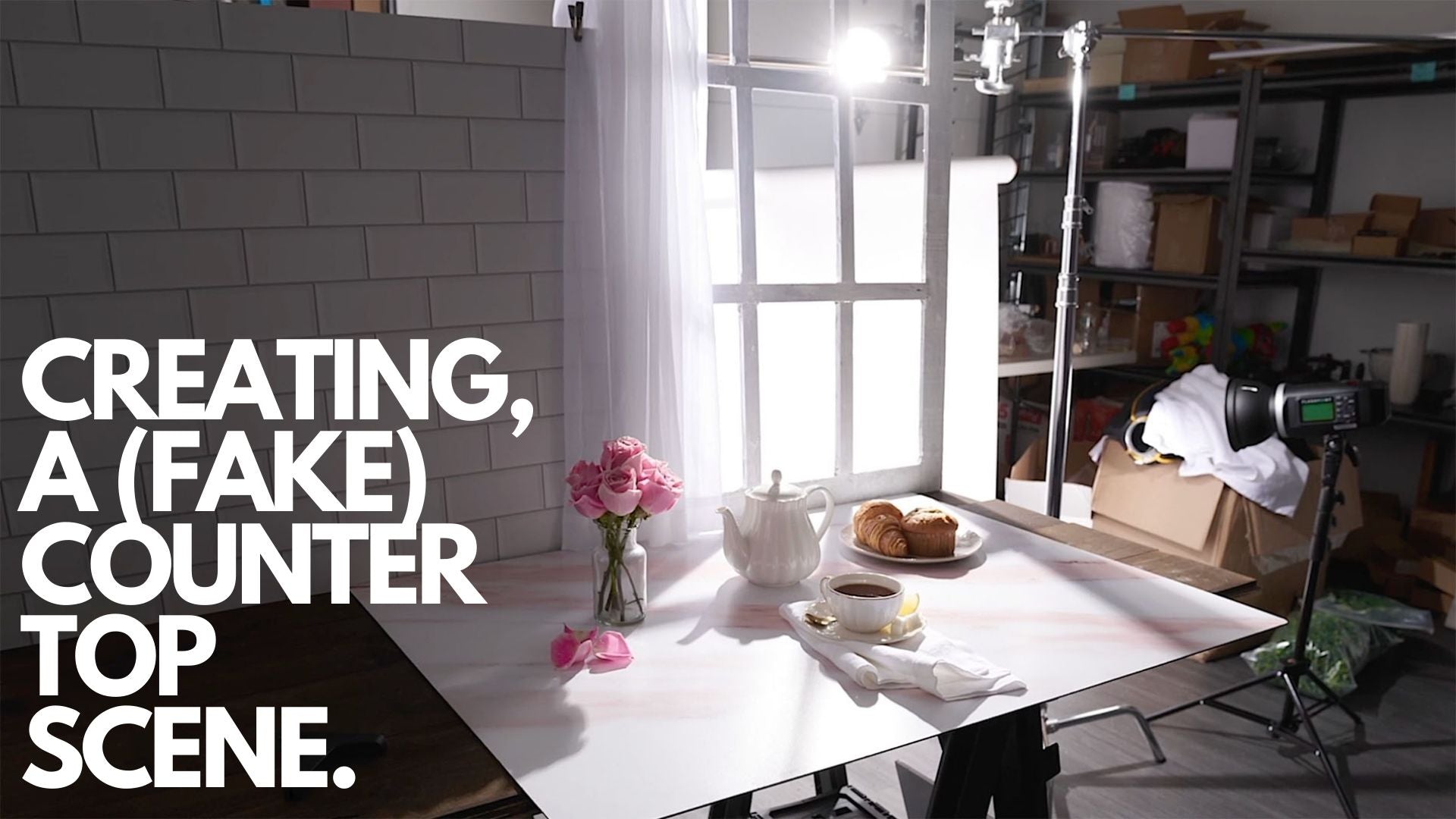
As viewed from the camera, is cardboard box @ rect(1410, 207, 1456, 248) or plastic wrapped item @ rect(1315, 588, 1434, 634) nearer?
plastic wrapped item @ rect(1315, 588, 1434, 634)

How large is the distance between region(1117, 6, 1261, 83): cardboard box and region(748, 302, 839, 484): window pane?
2394mm

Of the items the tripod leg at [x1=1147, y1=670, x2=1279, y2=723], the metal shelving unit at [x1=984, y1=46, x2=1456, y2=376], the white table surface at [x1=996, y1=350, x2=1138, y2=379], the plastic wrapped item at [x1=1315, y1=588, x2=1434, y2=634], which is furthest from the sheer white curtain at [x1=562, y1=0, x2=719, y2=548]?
the metal shelving unit at [x1=984, y1=46, x2=1456, y2=376]

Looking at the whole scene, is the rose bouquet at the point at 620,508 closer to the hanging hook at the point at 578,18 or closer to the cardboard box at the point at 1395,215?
the hanging hook at the point at 578,18

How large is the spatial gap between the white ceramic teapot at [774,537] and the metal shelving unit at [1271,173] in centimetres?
255

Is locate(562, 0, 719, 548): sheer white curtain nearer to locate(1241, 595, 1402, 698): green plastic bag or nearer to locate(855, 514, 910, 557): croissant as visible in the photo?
locate(855, 514, 910, 557): croissant

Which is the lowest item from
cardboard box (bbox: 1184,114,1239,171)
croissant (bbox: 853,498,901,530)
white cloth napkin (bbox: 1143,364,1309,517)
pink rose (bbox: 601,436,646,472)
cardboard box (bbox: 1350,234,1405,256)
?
white cloth napkin (bbox: 1143,364,1309,517)

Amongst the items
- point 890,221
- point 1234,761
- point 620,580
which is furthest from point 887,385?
point 1234,761

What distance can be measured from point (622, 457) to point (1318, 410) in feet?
4.95

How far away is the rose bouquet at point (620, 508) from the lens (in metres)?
1.36

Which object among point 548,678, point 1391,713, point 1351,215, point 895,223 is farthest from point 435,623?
point 1351,215

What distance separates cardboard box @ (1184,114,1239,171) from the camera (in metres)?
3.54

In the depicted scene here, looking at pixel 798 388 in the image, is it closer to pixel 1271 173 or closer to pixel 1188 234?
pixel 1188 234

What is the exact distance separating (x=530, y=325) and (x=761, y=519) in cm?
51

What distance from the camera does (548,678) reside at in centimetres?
126
